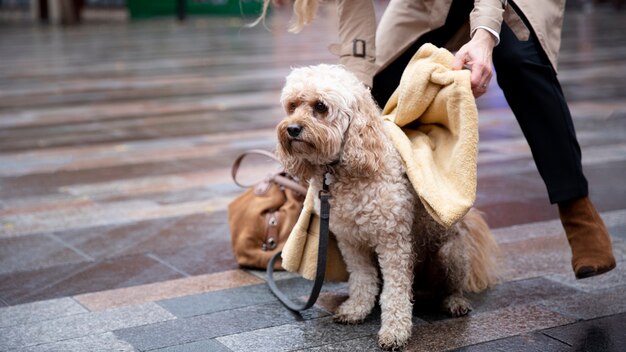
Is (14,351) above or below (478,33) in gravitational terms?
below

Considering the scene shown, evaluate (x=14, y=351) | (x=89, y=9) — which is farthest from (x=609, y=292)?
(x=89, y=9)

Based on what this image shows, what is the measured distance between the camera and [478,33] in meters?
3.26

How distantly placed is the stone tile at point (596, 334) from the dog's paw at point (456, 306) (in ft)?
1.11

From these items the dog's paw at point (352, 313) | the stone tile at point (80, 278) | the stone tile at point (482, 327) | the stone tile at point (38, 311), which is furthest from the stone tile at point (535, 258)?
the stone tile at point (38, 311)

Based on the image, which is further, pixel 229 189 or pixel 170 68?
pixel 170 68

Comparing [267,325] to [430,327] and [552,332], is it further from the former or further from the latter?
[552,332]

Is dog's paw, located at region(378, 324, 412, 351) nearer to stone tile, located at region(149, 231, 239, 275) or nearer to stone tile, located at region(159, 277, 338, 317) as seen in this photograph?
stone tile, located at region(159, 277, 338, 317)

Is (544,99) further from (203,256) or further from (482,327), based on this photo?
(203,256)

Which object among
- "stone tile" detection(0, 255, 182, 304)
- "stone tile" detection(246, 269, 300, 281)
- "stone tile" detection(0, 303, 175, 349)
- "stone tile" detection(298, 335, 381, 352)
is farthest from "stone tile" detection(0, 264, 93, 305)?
"stone tile" detection(298, 335, 381, 352)

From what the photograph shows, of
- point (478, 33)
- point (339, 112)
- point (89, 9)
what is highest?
point (478, 33)

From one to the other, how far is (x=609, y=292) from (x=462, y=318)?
0.67 m

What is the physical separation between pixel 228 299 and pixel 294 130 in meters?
1.06

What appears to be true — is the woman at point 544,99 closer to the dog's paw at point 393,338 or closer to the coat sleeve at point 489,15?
the coat sleeve at point 489,15

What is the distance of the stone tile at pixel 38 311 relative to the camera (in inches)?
140
